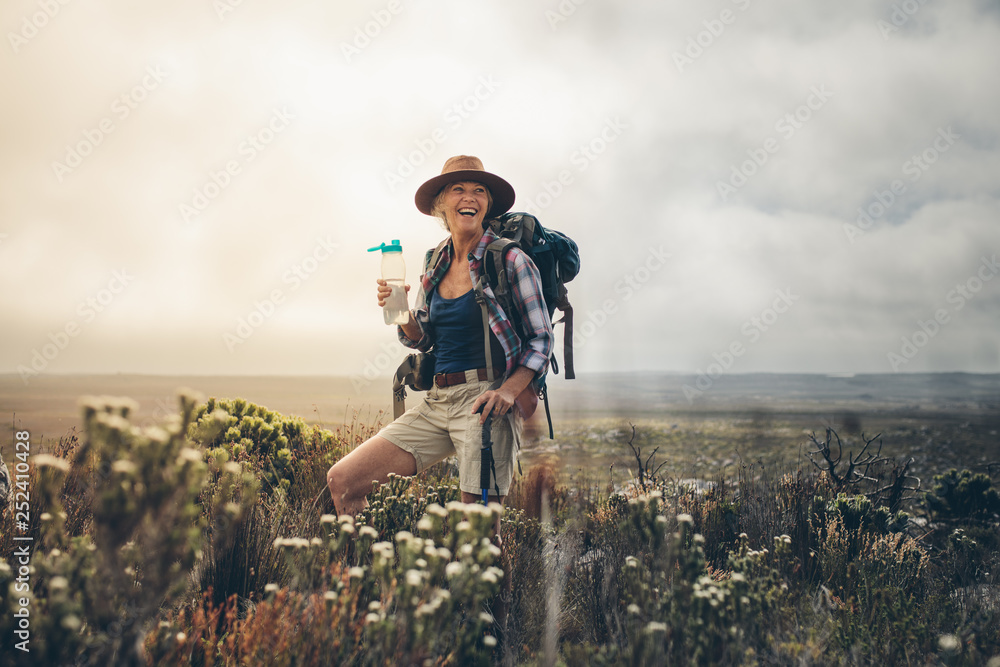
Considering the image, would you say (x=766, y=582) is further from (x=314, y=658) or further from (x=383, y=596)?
(x=314, y=658)

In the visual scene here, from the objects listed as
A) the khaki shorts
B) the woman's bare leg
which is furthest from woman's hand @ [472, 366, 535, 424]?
the woman's bare leg

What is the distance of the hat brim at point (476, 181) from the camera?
10.9 feet

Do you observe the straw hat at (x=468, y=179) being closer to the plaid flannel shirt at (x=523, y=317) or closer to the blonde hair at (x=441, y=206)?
the blonde hair at (x=441, y=206)

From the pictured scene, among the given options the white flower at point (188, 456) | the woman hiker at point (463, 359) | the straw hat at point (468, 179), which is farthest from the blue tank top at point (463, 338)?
the white flower at point (188, 456)

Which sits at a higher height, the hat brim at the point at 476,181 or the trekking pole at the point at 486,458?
the hat brim at the point at 476,181

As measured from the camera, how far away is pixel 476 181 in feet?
11.1

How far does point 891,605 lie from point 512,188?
10.6ft

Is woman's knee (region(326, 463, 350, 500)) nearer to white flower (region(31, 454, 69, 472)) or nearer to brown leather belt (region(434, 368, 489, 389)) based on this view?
brown leather belt (region(434, 368, 489, 389))

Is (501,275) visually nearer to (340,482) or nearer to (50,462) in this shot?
(340,482)

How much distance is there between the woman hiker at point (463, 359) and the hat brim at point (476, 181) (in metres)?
0.01

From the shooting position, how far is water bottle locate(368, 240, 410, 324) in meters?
3.21

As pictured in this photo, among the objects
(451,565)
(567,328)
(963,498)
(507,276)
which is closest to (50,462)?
(451,565)

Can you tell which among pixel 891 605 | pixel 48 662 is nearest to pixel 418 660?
pixel 48 662

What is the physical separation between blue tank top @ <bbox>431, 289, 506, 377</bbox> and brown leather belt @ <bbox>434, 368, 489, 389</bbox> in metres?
0.02
